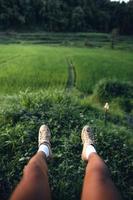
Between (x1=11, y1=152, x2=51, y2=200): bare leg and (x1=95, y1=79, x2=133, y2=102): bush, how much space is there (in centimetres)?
839

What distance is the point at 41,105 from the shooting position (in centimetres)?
618

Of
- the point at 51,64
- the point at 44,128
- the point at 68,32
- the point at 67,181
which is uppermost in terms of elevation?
the point at 44,128

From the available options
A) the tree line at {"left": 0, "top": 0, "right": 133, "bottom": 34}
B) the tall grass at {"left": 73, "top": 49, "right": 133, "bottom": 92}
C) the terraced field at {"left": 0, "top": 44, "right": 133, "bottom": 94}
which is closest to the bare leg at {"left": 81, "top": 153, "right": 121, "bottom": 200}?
the terraced field at {"left": 0, "top": 44, "right": 133, "bottom": 94}

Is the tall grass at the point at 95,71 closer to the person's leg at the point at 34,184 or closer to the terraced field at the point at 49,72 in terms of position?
the terraced field at the point at 49,72

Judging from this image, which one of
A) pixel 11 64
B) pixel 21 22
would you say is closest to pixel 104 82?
pixel 11 64

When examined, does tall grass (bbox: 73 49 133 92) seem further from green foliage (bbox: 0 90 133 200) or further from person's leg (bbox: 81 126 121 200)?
person's leg (bbox: 81 126 121 200)

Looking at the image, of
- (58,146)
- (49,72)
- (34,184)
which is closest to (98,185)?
(34,184)

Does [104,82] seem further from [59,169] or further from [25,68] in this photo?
[59,169]

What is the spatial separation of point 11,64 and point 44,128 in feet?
38.9

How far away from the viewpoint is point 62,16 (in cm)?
4344

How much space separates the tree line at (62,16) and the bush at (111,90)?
102 ft

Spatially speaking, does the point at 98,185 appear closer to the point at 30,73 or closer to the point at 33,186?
the point at 33,186

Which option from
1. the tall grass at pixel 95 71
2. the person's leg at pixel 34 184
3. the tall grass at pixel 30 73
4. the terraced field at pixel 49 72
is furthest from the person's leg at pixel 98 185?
the tall grass at pixel 95 71

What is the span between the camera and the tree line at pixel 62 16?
4081cm
